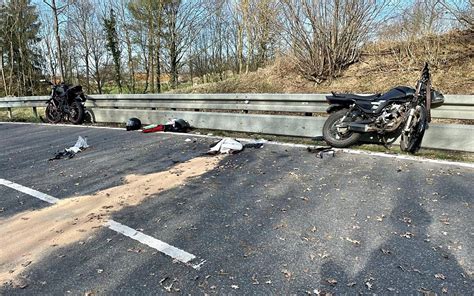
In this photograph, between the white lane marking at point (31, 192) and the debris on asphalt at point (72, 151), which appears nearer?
the white lane marking at point (31, 192)

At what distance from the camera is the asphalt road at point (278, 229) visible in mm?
2359

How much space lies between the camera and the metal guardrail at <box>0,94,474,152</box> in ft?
17.7

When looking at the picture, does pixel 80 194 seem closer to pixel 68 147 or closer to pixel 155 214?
pixel 155 214

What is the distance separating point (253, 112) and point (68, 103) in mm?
5990

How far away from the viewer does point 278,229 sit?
10.1ft

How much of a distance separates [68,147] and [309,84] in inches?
286

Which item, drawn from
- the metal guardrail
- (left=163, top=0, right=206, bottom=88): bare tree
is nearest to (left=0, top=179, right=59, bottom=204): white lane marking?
the metal guardrail

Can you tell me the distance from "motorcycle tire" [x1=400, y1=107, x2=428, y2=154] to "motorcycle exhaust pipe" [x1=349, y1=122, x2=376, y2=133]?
1.66 ft

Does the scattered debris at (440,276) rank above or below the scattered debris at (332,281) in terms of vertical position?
above

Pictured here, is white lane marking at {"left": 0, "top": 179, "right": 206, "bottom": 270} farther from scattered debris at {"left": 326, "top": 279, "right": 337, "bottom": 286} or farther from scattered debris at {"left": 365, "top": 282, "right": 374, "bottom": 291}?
scattered debris at {"left": 365, "top": 282, "right": 374, "bottom": 291}

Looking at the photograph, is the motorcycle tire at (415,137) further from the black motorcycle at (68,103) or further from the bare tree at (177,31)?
the bare tree at (177,31)

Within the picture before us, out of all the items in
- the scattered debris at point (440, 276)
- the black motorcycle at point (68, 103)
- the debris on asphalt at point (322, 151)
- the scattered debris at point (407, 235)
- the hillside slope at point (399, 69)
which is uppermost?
the hillside slope at point (399, 69)

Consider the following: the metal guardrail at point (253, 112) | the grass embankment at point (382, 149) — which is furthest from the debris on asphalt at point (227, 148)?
the metal guardrail at point (253, 112)

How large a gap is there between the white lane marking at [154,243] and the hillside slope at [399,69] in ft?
26.0
